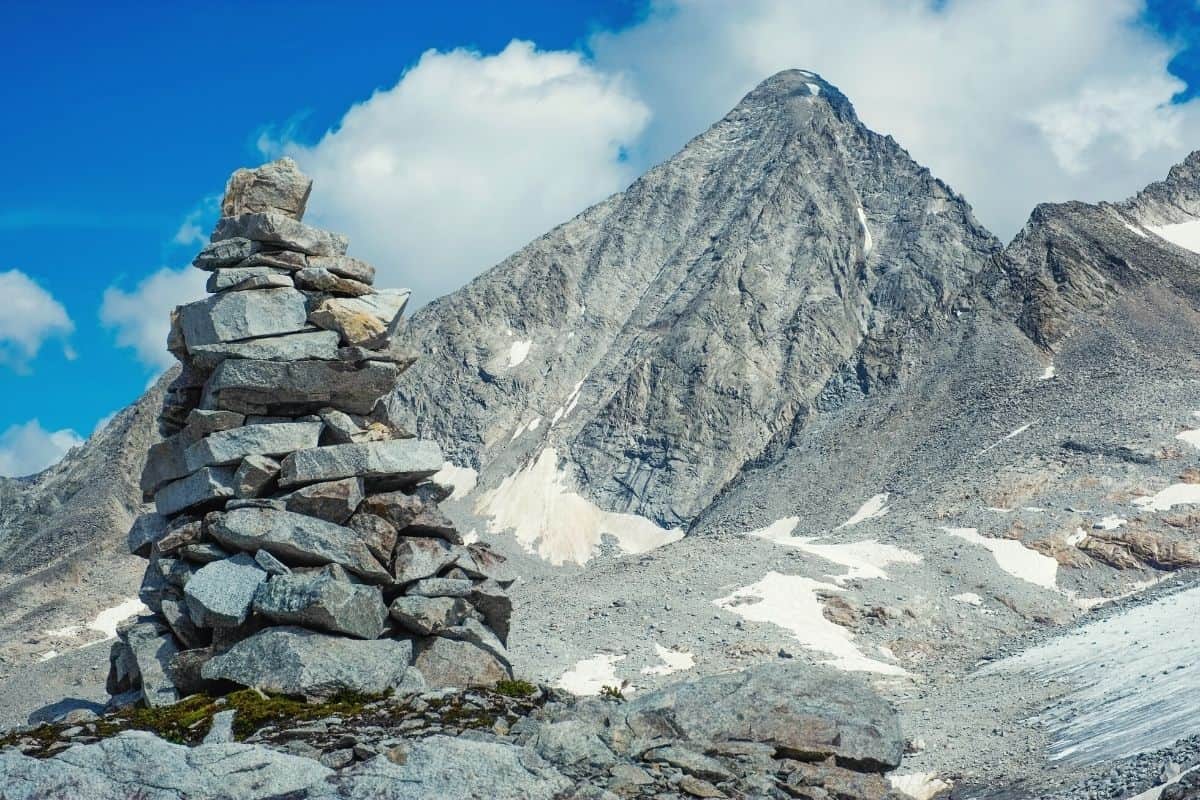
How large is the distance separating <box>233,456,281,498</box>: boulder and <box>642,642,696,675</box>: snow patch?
26.7 meters

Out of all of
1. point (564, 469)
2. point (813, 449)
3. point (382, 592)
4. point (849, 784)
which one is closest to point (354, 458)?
Answer: point (382, 592)

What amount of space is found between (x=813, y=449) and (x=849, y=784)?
8308cm

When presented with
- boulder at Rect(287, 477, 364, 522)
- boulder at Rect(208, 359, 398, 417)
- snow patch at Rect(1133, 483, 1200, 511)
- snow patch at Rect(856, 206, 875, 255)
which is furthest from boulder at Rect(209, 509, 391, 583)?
snow patch at Rect(856, 206, 875, 255)

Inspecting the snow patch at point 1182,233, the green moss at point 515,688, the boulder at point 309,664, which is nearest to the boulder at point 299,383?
the boulder at point 309,664

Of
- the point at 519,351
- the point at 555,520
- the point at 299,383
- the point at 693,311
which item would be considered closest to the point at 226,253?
the point at 299,383

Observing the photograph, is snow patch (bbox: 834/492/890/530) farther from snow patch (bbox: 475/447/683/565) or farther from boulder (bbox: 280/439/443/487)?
boulder (bbox: 280/439/443/487)

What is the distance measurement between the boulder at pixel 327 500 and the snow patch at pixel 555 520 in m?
98.3

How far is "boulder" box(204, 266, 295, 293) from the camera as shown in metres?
20.5

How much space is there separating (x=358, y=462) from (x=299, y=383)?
67.6 inches

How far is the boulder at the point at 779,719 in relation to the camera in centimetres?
1439

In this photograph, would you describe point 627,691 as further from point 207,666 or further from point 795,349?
point 795,349

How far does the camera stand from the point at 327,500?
19.3 m

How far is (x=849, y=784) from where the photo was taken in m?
14.0

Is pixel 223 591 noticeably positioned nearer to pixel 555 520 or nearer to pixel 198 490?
pixel 198 490
